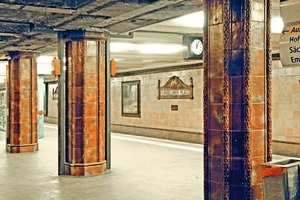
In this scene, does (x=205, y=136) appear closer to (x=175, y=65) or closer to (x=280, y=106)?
(x=280, y=106)

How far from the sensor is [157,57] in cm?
1298

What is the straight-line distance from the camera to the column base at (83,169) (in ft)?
26.8

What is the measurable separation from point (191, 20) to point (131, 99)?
10.5 m

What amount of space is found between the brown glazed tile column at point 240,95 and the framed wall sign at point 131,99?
1287 centimetres

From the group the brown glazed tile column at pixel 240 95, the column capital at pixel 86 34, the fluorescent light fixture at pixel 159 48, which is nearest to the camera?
the brown glazed tile column at pixel 240 95

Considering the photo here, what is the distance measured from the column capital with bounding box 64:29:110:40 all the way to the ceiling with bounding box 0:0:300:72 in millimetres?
104

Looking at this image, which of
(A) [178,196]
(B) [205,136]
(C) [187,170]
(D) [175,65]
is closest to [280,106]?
(C) [187,170]

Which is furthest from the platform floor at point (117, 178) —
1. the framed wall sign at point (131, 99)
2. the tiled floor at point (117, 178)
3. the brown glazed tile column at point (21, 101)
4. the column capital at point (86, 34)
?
the framed wall sign at point (131, 99)

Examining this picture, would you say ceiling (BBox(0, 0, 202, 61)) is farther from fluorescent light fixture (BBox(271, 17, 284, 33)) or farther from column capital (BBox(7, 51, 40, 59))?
column capital (BBox(7, 51, 40, 59))

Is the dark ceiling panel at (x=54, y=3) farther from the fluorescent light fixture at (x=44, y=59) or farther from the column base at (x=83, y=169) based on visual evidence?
the fluorescent light fixture at (x=44, y=59)

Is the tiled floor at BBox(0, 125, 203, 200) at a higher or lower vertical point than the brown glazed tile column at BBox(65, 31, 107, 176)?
lower

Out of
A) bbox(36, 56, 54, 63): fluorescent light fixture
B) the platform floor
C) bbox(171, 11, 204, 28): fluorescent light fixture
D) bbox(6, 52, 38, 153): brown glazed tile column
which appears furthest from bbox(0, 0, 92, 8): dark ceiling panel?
bbox(36, 56, 54, 63): fluorescent light fixture

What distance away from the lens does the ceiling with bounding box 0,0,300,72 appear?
19.3ft

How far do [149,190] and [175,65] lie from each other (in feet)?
28.7
